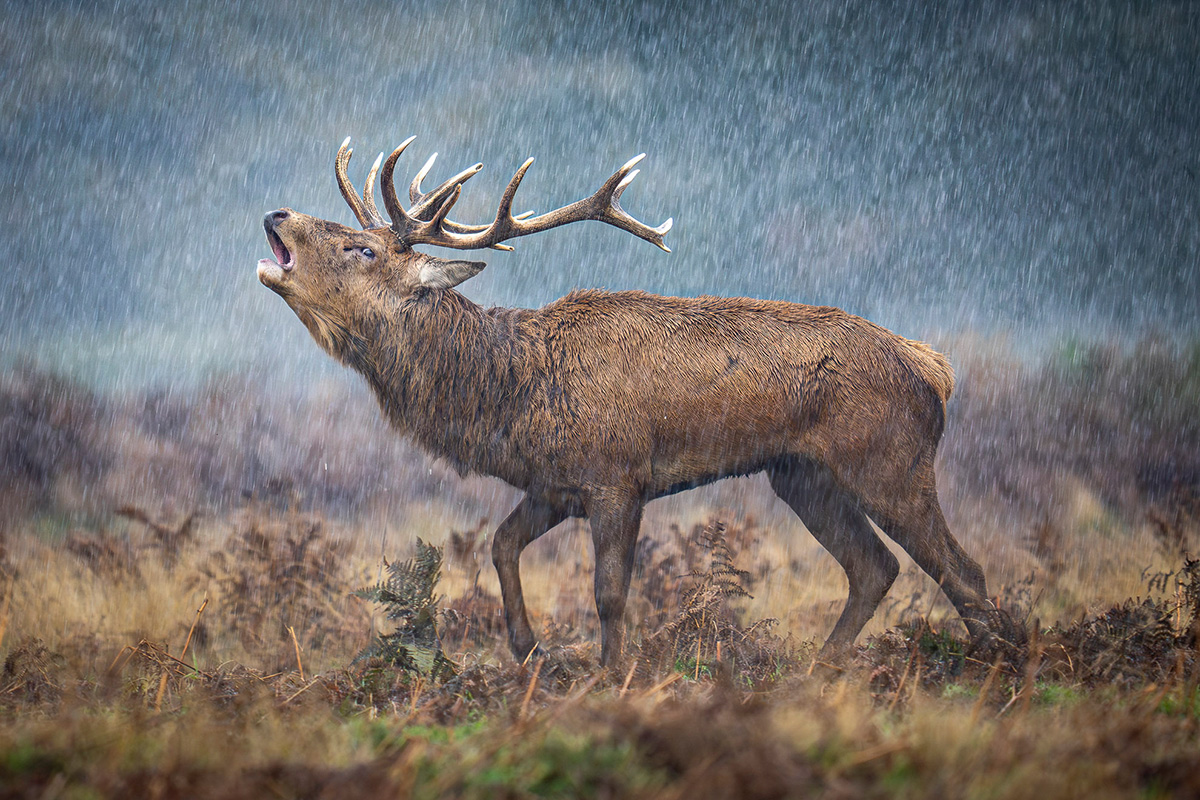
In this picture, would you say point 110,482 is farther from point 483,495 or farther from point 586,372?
point 586,372

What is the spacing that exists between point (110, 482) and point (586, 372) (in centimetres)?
533

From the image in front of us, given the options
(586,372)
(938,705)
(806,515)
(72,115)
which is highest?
(72,115)

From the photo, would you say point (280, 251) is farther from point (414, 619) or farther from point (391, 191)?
point (414, 619)

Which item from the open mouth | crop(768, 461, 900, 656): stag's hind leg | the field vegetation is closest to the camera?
the field vegetation

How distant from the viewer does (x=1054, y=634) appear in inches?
201

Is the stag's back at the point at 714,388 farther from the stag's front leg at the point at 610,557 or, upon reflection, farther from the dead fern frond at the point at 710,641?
the dead fern frond at the point at 710,641

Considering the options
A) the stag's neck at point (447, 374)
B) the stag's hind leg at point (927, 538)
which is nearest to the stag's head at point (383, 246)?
the stag's neck at point (447, 374)

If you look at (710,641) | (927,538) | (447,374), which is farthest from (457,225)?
(927,538)

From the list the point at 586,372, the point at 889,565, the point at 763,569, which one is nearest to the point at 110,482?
the point at 586,372

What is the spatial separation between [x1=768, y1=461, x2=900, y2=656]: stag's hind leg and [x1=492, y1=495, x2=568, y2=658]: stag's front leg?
1571mm

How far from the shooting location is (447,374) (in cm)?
552

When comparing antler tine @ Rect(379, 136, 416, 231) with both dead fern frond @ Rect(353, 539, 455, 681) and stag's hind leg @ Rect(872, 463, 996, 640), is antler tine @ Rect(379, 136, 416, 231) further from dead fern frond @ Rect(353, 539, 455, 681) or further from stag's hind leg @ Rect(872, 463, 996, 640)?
stag's hind leg @ Rect(872, 463, 996, 640)

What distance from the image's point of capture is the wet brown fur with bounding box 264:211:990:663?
5.33 m

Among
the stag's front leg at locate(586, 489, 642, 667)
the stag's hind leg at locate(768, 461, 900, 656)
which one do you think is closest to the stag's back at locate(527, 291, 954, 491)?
the stag's front leg at locate(586, 489, 642, 667)
